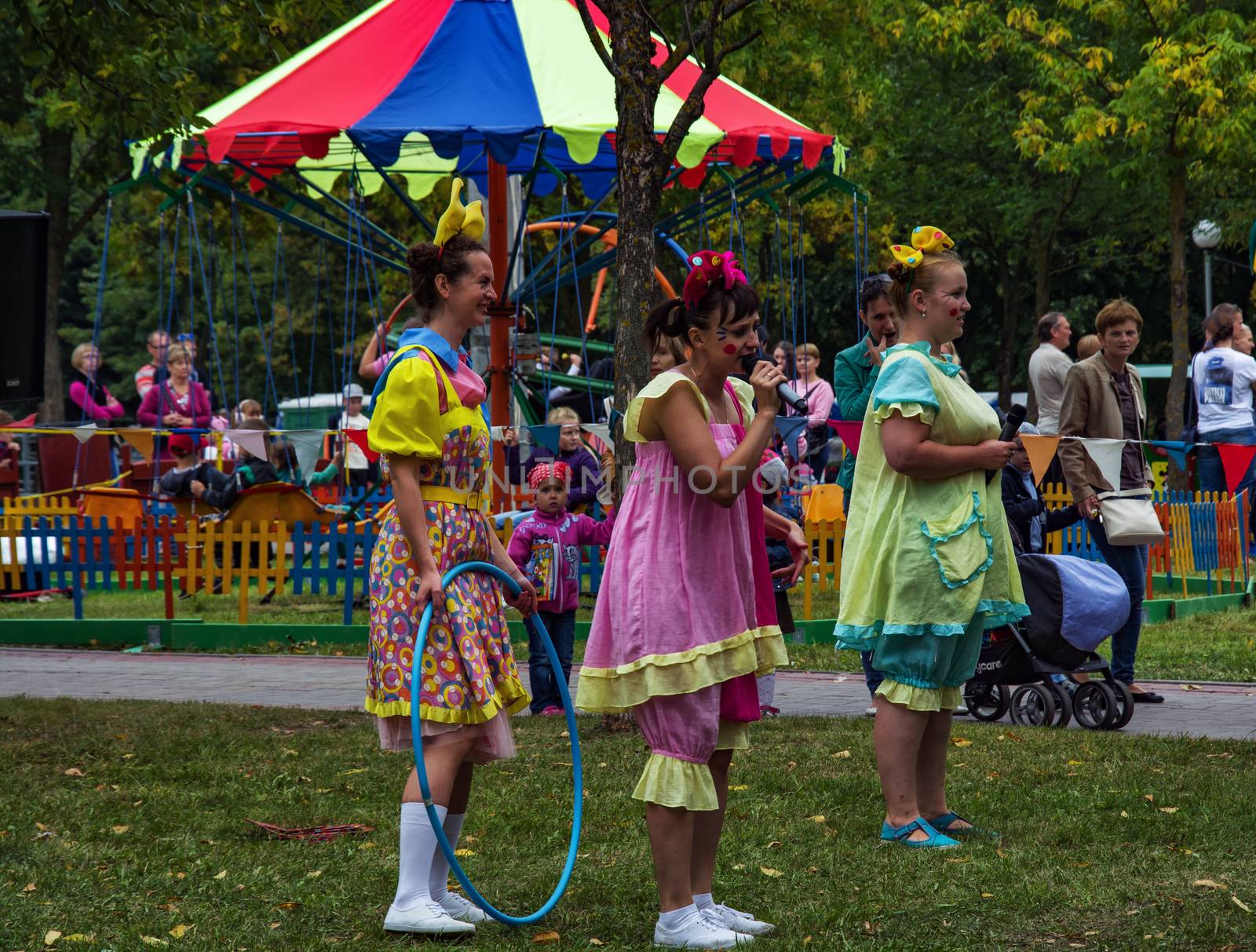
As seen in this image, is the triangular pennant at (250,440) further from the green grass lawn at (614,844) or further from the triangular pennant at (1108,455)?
the triangular pennant at (1108,455)

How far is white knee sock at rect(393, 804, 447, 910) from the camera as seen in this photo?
468 centimetres

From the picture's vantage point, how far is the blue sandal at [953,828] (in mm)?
5777

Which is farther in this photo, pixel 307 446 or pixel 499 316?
pixel 499 316

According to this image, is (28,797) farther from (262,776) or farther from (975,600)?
(975,600)

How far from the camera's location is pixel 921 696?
223 inches

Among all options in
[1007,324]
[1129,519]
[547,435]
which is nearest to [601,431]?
[547,435]

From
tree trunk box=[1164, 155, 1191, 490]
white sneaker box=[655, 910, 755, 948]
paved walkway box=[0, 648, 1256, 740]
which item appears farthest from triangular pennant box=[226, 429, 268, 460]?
tree trunk box=[1164, 155, 1191, 490]

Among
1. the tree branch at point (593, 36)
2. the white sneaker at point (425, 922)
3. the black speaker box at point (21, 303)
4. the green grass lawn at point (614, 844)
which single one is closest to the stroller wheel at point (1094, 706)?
the green grass lawn at point (614, 844)

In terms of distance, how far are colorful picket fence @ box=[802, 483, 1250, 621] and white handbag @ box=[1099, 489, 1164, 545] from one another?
379 cm

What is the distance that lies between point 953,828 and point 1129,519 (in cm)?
341

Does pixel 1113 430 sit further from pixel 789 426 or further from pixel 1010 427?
pixel 789 426

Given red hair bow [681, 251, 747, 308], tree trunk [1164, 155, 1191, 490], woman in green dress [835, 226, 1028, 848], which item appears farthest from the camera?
tree trunk [1164, 155, 1191, 490]

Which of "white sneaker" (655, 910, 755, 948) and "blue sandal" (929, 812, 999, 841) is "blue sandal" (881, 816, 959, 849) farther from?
"white sneaker" (655, 910, 755, 948)

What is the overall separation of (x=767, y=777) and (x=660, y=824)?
2358 mm
